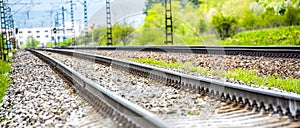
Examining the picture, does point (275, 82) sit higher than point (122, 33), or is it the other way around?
point (122, 33)

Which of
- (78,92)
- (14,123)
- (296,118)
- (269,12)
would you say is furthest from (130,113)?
(269,12)

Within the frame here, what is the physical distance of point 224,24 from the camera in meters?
37.7

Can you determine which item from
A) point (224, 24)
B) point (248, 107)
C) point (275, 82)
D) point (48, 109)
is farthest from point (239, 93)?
point (224, 24)

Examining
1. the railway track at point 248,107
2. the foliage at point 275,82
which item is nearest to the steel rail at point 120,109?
the railway track at point 248,107

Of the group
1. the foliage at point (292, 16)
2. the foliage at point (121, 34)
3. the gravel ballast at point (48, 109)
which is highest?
the foliage at point (292, 16)

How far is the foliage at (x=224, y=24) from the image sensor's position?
37406 millimetres

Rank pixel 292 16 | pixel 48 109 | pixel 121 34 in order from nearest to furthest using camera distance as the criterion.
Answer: pixel 48 109 < pixel 292 16 < pixel 121 34

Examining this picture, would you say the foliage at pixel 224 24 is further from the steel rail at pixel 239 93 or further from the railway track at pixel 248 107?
the railway track at pixel 248 107

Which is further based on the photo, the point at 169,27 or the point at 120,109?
the point at 169,27

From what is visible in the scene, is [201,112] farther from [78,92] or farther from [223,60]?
[223,60]

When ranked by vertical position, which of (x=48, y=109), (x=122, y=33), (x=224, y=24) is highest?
(x=224, y=24)

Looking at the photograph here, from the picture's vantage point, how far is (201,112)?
5.04 meters

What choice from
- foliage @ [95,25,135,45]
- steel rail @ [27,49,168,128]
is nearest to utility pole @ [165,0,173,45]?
foliage @ [95,25,135,45]

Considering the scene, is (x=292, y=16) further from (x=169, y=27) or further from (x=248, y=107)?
(x=248, y=107)
